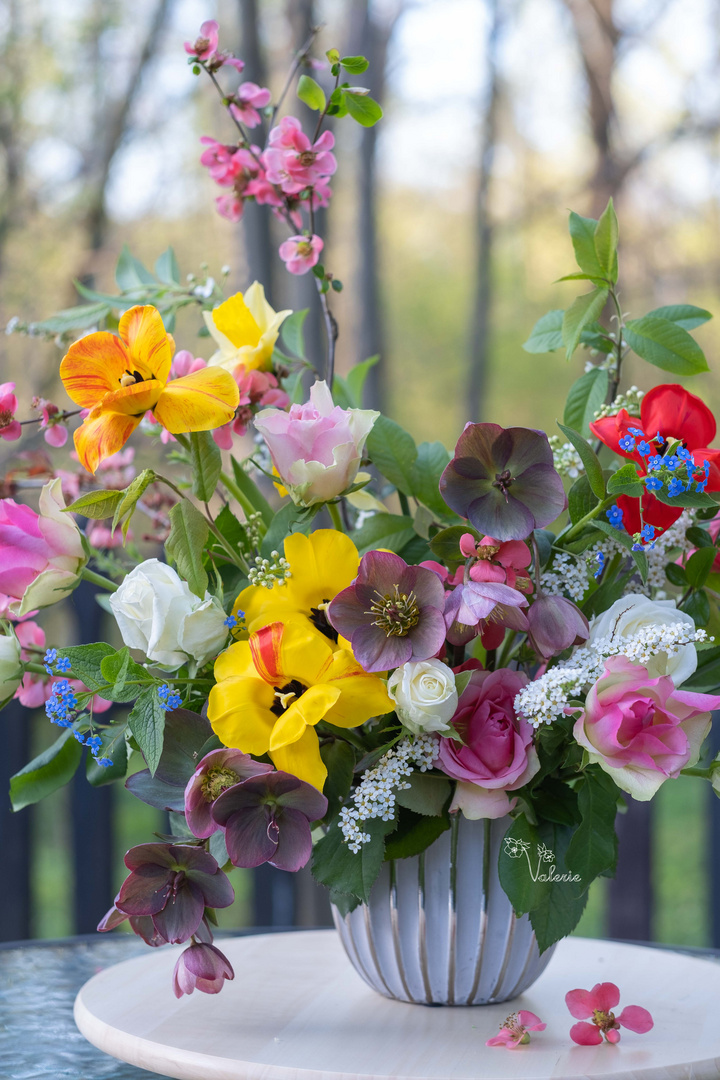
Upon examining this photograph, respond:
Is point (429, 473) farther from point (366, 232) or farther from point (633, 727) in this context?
point (366, 232)

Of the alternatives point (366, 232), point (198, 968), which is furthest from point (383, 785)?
point (366, 232)

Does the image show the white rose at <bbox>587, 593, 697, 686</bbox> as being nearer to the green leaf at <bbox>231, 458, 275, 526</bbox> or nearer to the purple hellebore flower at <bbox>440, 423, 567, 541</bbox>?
the purple hellebore flower at <bbox>440, 423, 567, 541</bbox>

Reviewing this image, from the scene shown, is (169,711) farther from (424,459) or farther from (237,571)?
(424,459)

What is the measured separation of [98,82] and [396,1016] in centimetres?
534

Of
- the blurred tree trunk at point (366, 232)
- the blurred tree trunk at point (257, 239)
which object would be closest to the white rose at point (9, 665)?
the blurred tree trunk at point (257, 239)

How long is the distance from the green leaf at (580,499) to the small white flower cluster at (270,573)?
174mm

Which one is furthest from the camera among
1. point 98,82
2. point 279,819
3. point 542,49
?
point 542,49

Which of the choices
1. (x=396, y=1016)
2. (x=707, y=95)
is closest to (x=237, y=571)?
(x=396, y=1016)

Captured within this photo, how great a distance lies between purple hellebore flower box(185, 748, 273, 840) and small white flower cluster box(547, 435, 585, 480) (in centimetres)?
27

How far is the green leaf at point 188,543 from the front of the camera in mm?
582

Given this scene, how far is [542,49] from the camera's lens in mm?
6758

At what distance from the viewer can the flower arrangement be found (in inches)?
22.0

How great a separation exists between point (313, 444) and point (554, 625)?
0.17 m

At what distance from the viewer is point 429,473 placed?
694 mm
